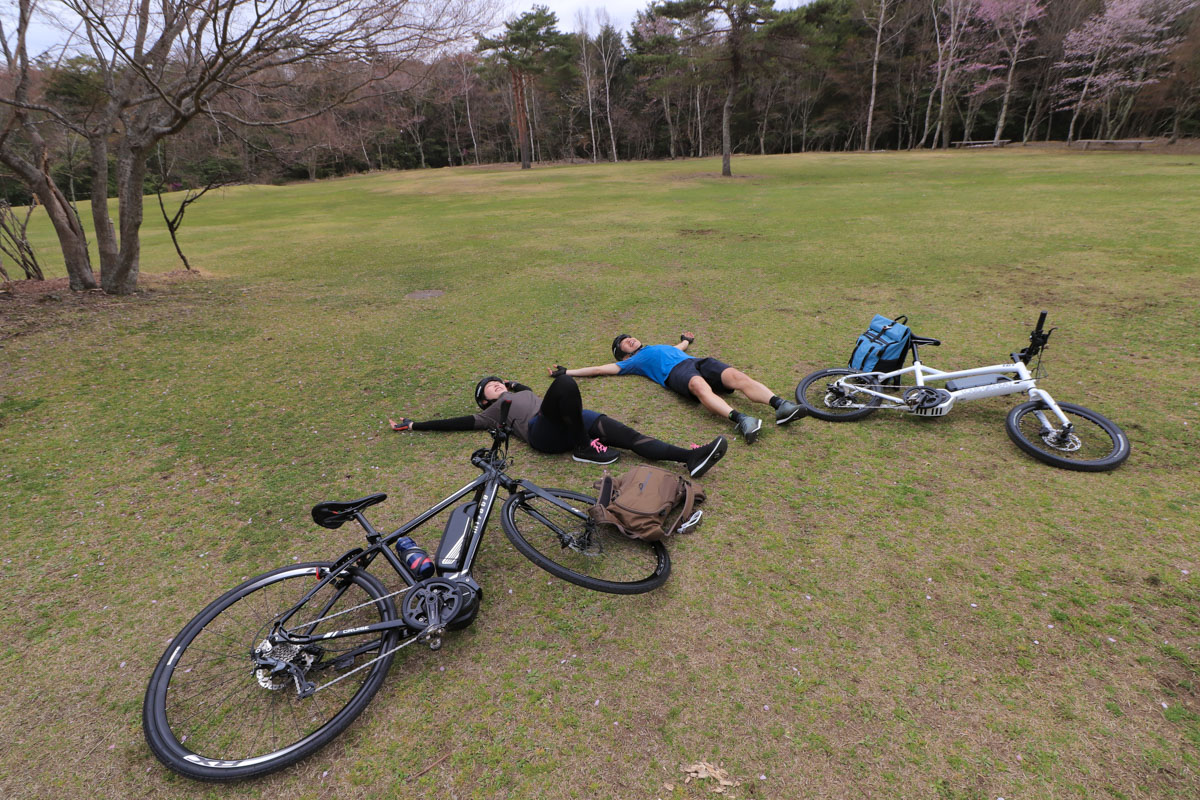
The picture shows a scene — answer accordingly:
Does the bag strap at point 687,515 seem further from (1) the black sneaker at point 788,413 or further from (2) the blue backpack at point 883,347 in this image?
(2) the blue backpack at point 883,347

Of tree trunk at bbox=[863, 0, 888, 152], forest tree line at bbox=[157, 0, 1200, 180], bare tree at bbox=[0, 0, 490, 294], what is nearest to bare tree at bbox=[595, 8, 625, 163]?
forest tree line at bbox=[157, 0, 1200, 180]

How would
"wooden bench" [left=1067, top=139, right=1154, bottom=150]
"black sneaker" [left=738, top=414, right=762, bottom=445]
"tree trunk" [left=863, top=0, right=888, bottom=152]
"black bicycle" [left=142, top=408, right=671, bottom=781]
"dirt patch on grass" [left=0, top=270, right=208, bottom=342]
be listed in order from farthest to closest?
"tree trunk" [left=863, top=0, right=888, bottom=152] → "wooden bench" [left=1067, top=139, right=1154, bottom=150] → "dirt patch on grass" [left=0, top=270, right=208, bottom=342] → "black sneaker" [left=738, top=414, right=762, bottom=445] → "black bicycle" [left=142, top=408, right=671, bottom=781]

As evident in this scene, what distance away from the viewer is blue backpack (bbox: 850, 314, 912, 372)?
17.7ft

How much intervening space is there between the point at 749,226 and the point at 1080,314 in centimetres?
927

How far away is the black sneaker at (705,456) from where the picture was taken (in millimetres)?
4457

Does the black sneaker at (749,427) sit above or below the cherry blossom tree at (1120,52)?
below

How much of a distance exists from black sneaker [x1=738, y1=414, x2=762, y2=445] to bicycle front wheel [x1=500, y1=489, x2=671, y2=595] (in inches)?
70.3

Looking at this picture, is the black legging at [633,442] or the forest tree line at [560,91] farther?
the forest tree line at [560,91]

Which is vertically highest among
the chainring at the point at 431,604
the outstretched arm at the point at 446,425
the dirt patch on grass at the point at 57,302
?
the dirt patch on grass at the point at 57,302

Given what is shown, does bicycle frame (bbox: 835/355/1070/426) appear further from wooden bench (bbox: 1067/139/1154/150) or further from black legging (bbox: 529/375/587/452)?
wooden bench (bbox: 1067/139/1154/150)

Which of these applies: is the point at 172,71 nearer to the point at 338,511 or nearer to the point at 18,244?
the point at 18,244

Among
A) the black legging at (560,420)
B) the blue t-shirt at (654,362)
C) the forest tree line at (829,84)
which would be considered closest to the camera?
the black legging at (560,420)

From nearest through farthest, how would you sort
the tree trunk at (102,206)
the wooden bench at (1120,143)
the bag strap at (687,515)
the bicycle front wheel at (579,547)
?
the bicycle front wheel at (579,547)
the bag strap at (687,515)
the tree trunk at (102,206)
the wooden bench at (1120,143)

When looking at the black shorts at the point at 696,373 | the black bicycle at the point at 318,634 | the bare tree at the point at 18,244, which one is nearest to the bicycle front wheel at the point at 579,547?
the black bicycle at the point at 318,634
